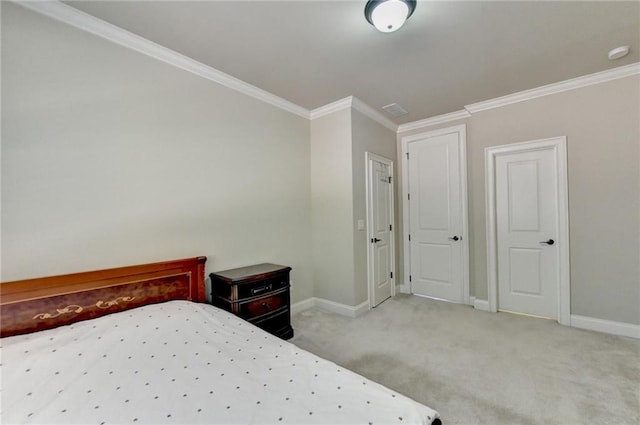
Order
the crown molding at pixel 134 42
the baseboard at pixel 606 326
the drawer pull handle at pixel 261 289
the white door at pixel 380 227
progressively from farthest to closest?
the white door at pixel 380 227 → the baseboard at pixel 606 326 → the drawer pull handle at pixel 261 289 → the crown molding at pixel 134 42

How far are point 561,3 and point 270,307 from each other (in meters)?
3.26

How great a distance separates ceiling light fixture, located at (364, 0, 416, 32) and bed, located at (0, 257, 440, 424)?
6.93ft

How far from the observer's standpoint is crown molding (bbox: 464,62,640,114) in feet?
8.79

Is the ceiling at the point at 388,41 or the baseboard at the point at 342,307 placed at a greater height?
the ceiling at the point at 388,41

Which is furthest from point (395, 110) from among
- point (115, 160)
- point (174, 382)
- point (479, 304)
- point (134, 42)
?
point (174, 382)

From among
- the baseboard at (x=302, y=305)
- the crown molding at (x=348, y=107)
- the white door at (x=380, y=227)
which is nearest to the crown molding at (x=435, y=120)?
the crown molding at (x=348, y=107)

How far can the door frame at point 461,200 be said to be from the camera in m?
3.72

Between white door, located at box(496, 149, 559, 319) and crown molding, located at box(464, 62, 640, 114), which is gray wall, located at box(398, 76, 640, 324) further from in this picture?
white door, located at box(496, 149, 559, 319)

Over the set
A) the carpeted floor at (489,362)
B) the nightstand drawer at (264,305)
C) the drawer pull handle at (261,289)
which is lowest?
the carpeted floor at (489,362)

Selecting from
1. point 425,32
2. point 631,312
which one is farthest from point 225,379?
point 631,312

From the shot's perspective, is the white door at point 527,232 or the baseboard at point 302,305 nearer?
the white door at point 527,232

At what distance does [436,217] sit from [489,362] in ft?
7.00

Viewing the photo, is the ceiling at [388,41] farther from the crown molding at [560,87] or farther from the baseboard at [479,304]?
the baseboard at [479,304]

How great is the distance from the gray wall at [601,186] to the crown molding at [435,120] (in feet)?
2.32
